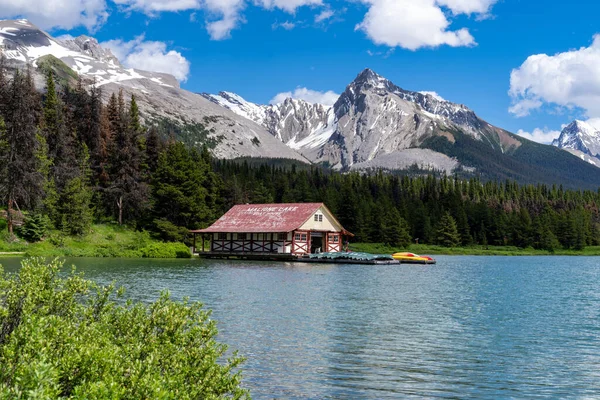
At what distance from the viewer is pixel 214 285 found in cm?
4119

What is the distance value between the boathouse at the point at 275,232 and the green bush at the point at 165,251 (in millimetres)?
5010

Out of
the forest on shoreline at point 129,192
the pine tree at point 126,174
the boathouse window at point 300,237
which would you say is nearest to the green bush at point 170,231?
the forest on shoreline at point 129,192

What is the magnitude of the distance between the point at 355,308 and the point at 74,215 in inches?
2131

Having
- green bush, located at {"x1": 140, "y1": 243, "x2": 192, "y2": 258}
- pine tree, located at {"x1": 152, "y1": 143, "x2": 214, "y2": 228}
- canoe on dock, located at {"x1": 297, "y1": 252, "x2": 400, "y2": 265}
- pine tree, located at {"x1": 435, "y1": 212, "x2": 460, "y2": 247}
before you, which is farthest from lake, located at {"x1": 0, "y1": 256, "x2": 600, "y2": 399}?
pine tree, located at {"x1": 435, "y1": 212, "x2": 460, "y2": 247}

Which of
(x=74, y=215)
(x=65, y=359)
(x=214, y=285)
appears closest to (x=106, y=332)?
(x=65, y=359)

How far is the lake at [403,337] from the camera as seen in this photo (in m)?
16.1

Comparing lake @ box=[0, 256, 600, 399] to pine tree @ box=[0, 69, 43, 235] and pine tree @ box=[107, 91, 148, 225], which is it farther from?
pine tree @ box=[107, 91, 148, 225]

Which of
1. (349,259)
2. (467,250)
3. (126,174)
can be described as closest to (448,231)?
(467,250)

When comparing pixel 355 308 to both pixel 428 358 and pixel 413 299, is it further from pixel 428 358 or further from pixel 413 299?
pixel 428 358

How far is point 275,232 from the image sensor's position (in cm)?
8044

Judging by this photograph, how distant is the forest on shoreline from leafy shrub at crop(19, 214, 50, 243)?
122 millimetres

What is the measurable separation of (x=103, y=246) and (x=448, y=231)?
83.1m

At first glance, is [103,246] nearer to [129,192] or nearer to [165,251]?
[165,251]

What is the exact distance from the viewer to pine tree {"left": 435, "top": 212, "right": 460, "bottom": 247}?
13112 centimetres
